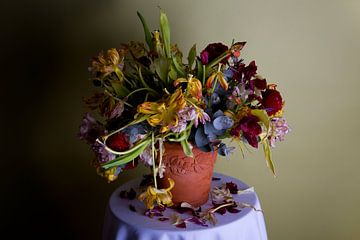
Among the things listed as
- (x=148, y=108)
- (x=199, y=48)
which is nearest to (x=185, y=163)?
(x=148, y=108)

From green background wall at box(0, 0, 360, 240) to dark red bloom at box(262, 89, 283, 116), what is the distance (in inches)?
20.3

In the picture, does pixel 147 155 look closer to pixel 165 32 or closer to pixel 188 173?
pixel 188 173

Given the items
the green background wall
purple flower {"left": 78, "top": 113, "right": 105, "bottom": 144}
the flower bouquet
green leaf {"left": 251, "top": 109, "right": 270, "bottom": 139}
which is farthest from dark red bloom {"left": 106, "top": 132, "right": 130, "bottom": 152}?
the green background wall

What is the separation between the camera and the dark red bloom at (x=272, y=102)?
1203 millimetres

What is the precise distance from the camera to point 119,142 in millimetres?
1165

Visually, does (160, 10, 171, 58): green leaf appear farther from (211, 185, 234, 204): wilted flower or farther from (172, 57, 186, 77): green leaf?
(211, 185, 234, 204): wilted flower

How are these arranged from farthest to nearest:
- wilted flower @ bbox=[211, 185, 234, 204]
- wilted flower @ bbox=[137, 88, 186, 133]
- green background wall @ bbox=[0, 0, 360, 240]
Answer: green background wall @ bbox=[0, 0, 360, 240] → wilted flower @ bbox=[211, 185, 234, 204] → wilted flower @ bbox=[137, 88, 186, 133]

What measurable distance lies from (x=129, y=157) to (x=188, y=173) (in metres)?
0.21

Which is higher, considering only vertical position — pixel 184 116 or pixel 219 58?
pixel 219 58

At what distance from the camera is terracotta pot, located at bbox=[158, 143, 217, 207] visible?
1268 mm
